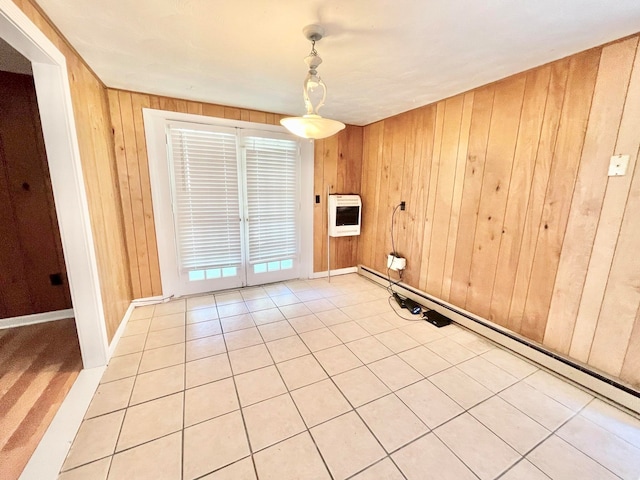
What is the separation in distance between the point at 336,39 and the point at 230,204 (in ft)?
6.68

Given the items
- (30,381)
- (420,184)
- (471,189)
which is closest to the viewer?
(30,381)

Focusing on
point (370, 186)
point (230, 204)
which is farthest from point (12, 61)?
point (370, 186)

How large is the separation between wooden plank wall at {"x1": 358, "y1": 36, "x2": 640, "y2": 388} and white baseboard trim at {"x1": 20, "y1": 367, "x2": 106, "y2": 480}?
117 inches

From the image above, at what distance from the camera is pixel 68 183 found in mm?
1628

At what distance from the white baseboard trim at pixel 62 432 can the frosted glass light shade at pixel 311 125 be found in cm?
199

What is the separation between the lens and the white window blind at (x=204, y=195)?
277 centimetres

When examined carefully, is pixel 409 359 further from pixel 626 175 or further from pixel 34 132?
pixel 34 132

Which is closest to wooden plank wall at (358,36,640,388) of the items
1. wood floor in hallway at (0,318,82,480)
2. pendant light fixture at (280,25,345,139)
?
pendant light fixture at (280,25,345,139)

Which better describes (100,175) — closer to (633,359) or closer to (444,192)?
(444,192)

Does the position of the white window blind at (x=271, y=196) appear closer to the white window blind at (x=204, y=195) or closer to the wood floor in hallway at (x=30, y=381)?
the white window blind at (x=204, y=195)

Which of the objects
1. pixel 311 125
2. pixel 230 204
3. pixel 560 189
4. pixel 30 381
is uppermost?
pixel 311 125

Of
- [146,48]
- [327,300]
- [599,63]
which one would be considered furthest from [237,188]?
[599,63]

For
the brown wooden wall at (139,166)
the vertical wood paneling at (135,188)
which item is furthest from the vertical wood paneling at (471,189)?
the vertical wood paneling at (135,188)

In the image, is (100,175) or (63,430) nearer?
(63,430)
